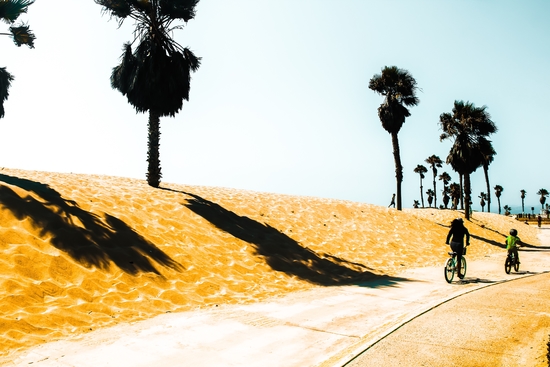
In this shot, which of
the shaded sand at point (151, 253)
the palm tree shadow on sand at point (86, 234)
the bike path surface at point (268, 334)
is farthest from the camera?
the palm tree shadow on sand at point (86, 234)

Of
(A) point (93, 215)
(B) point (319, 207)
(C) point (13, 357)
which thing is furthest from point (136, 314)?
(B) point (319, 207)

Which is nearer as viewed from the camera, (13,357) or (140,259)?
(13,357)

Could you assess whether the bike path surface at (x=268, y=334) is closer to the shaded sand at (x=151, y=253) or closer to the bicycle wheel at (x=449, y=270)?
the shaded sand at (x=151, y=253)

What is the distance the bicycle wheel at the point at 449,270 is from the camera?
42.5 ft

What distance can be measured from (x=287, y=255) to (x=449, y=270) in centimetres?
541

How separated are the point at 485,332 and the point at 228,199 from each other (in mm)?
15239

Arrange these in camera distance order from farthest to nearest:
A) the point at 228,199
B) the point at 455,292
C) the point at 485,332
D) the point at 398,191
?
the point at 398,191
the point at 228,199
the point at 455,292
the point at 485,332

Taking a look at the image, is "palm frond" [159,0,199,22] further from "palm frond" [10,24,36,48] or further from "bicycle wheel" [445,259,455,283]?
"bicycle wheel" [445,259,455,283]

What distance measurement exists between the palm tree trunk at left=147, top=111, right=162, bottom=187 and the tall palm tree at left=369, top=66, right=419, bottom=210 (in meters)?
20.0

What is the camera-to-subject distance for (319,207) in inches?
965

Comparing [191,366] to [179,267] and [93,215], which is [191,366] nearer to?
[179,267]

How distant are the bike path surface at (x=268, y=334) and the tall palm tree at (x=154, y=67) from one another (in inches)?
520

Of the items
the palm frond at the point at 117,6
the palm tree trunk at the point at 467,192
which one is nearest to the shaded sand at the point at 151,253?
the palm frond at the point at 117,6

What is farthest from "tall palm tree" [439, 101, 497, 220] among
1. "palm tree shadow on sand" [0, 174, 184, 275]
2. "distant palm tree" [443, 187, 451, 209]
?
"distant palm tree" [443, 187, 451, 209]
